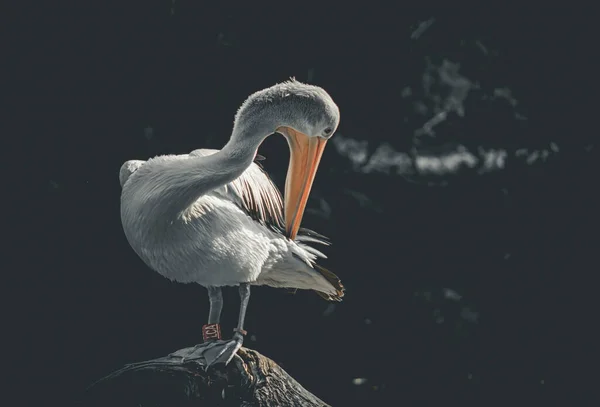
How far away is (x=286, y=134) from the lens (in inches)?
191

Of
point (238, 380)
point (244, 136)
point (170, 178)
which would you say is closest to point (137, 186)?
point (170, 178)

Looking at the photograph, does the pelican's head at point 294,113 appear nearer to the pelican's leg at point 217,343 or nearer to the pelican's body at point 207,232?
the pelican's body at point 207,232

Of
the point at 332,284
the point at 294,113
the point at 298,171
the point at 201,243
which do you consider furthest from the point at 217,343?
the point at 294,113

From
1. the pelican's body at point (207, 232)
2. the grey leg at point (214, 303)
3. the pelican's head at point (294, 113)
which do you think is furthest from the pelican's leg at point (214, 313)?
the pelican's head at point (294, 113)

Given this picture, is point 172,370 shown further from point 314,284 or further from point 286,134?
point 286,134

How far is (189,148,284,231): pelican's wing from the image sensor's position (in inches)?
202

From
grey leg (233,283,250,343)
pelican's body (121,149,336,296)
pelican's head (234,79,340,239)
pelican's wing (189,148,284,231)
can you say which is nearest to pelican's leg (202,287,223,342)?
grey leg (233,283,250,343)

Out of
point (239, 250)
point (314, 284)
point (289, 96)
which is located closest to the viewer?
point (289, 96)

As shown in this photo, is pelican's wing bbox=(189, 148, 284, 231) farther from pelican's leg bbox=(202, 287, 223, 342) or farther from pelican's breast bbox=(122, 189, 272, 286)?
pelican's leg bbox=(202, 287, 223, 342)

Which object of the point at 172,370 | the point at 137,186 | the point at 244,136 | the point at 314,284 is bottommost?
the point at 172,370

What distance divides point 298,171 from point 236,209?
347mm

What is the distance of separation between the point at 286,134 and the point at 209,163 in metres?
0.34

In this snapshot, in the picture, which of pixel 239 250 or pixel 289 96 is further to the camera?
pixel 239 250

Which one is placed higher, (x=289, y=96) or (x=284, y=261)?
(x=289, y=96)
